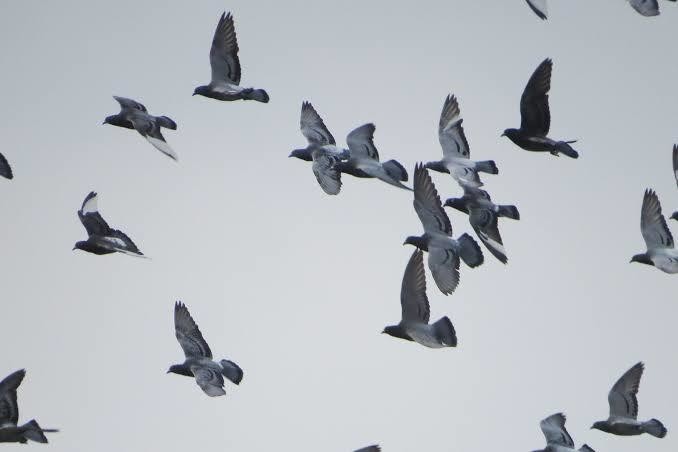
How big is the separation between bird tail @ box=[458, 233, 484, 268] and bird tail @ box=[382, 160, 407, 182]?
73.3 inches

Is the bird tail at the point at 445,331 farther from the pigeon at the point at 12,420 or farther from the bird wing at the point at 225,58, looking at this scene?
the pigeon at the point at 12,420

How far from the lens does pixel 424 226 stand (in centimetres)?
3597

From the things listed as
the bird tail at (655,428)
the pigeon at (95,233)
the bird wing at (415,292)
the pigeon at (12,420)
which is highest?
the pigeon at (95,233)

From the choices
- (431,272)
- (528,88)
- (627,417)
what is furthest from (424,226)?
(627,417)

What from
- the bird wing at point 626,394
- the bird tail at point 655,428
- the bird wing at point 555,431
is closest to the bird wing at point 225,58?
the bird wing at point 555,431

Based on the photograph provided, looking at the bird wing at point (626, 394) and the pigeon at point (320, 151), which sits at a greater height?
the pigeon at point (320, 151)

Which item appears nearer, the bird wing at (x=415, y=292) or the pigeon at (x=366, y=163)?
the bird wing at (x=415, y=292)

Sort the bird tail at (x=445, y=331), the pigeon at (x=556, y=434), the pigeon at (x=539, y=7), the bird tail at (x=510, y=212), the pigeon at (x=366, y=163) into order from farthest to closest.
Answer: the pigeon at (x=366, y=163) < the pigeon at (x=556, y=434) < the bird tail at (x=510, y=212) < the bird tail at (x=445, y=331) < the pigeon at (x=539, y=7)

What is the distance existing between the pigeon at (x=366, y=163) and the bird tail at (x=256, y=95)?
2317mm

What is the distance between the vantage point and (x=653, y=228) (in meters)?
38.8

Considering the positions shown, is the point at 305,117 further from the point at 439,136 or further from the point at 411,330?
the point at 411,330

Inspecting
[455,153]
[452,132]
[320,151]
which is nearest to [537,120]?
[455,153]

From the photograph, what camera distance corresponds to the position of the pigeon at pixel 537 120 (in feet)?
117

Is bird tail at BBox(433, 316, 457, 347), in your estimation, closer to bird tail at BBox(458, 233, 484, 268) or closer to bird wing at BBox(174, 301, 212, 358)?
bird tail at BBox(458, 233, 484, 268)
